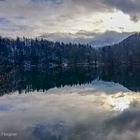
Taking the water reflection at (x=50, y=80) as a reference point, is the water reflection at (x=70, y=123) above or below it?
above

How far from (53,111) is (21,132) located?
44.1 ft

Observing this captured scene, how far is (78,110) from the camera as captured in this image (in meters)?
43.5

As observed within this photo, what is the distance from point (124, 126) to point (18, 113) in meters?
13.8

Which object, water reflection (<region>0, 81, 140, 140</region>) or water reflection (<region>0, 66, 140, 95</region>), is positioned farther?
water reflection (<region>0, 66, 140, 95</region>)

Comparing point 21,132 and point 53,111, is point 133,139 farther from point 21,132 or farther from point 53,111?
point 53,111

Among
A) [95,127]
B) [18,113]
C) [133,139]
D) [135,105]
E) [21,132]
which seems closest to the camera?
[133,139]

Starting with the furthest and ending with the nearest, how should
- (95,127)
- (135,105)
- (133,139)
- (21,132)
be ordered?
(135,105) → (95,127) → (21,132) → (133,139)

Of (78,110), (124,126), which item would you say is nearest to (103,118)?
(124,126)

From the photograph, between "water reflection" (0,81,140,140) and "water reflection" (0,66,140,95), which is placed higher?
"water reflection" (0,81,140,140)

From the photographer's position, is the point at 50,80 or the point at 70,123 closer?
the point at 70,123

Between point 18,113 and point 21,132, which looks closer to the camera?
point 21,132

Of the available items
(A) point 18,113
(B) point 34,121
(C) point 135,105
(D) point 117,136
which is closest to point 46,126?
(B) point 34,121

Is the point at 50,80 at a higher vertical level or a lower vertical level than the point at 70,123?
lower

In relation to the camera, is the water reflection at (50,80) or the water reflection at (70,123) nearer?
the water reflection at (70,123)
